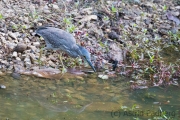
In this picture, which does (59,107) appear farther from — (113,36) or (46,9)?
(46,9)

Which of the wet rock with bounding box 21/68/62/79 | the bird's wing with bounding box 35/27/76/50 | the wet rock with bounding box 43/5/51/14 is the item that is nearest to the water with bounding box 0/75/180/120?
the wet rock with bounding box 21/68/62/79

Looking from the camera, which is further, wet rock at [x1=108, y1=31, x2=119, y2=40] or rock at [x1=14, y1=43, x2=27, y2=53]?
wet rock at [x1=108, y1=31, x2=119, y2=40]

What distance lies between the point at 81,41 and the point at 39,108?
2495mm

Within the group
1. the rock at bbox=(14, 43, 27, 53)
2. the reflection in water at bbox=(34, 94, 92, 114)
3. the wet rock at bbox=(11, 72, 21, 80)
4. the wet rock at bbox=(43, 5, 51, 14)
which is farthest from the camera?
the wet rock at bbox=(43, 5, 51, 14)

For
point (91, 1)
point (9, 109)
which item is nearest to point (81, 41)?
point (91, 1)

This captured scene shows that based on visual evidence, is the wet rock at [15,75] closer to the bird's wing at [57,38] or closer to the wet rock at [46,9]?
the bird's wing at [57,38]

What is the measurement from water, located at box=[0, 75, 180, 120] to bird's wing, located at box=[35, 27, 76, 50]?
69 centimetres

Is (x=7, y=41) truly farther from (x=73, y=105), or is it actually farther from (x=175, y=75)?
(x=175, y=75)

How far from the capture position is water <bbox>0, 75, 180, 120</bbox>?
16.4 ft

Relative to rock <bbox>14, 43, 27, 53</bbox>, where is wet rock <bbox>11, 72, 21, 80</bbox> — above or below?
below

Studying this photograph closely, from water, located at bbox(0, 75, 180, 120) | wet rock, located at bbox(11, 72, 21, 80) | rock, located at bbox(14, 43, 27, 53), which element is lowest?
water, located at bbox(0, 75, 180, 120)

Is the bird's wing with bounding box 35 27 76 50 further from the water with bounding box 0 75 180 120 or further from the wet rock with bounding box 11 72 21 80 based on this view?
the wet rock with bounding box 11 72 21 80

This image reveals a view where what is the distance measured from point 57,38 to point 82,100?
1538mm

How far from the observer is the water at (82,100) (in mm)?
5004
